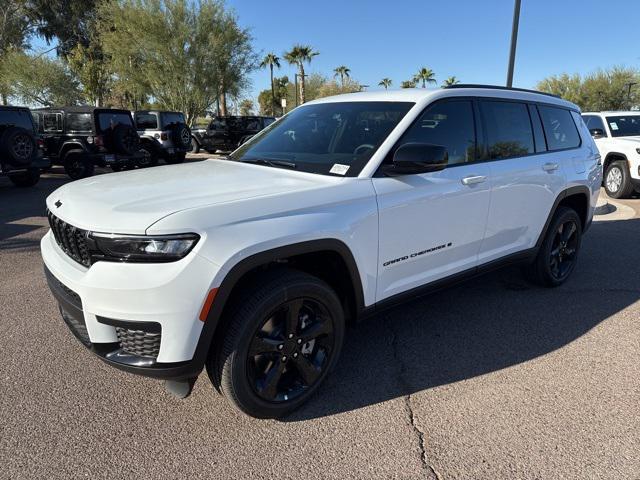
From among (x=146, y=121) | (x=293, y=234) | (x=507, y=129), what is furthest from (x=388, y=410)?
(x=146, y=121)

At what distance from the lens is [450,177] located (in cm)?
320

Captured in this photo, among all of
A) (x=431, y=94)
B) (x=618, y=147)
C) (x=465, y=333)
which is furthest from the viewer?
(x=618, y=147)

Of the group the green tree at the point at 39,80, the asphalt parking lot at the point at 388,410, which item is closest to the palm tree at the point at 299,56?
the green tree at the point at 39,80

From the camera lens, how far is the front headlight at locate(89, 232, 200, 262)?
212 centimetres

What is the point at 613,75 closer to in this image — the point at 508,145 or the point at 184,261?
the point at 508,145

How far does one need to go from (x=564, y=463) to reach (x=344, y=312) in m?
1.37

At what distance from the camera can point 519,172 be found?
3.78 metres

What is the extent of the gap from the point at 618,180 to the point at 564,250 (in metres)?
6.41

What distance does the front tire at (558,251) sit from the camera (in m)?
4.38

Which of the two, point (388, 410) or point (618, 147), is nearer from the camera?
point (388, 410)

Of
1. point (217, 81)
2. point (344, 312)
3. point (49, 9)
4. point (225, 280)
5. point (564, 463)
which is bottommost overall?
point (564, 463)

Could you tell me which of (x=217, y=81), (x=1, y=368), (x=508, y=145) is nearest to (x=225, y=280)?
(x=1, y=368)

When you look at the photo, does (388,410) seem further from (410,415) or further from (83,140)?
(83,140)

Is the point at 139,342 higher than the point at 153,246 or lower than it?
lower
